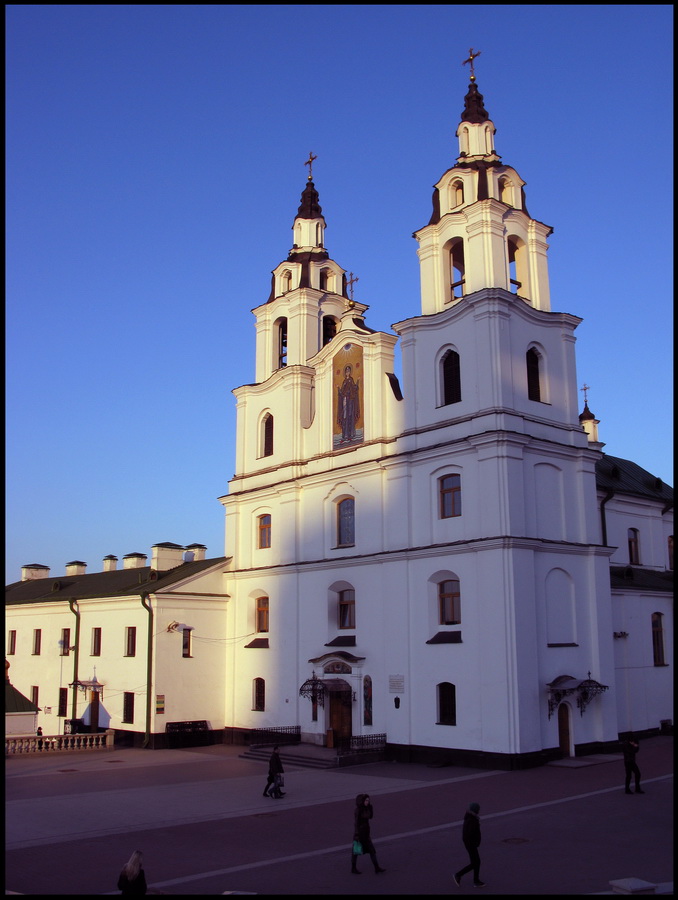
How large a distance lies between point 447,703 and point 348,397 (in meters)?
13.3

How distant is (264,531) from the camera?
40.5 metres

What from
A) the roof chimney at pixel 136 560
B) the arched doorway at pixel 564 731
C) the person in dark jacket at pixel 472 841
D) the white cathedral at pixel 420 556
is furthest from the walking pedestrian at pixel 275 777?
the roof chimney at pixel 136 560

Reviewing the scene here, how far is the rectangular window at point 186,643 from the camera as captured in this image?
39094 millimetres

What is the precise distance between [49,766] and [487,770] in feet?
51.2

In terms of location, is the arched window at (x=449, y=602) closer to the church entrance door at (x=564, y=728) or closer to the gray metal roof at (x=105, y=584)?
the church entrance door at (x=564, y=728)

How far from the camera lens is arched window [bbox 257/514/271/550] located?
132 feet

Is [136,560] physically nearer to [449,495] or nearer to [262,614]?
[262,614]

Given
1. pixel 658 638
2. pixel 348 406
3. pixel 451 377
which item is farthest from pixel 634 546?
pixel 348 406

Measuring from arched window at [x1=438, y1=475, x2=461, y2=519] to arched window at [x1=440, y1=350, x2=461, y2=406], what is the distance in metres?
2.91

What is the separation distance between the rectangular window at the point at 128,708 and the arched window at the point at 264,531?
8800mm

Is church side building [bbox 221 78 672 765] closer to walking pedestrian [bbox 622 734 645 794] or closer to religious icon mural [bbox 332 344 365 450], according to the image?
religious icon mural [bbox 332 344 365 450]

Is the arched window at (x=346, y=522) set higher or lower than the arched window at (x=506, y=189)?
lower

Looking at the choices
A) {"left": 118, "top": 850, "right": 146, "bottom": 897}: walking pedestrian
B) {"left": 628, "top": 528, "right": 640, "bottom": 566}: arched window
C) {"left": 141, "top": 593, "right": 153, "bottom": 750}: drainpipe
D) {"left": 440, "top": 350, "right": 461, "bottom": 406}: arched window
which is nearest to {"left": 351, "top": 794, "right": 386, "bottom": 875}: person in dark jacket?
{"left": 118, "top": 850, "right": 146, "bottom": 897}: walking pedestrian

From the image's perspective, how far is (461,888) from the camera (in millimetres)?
14195
